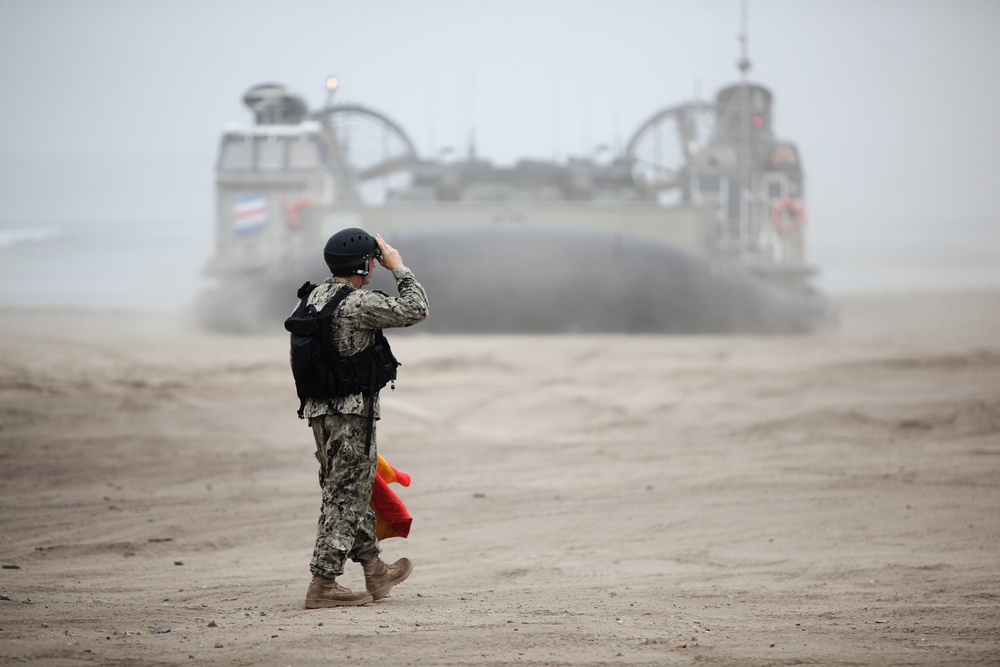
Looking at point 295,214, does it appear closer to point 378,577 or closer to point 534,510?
point 534,510

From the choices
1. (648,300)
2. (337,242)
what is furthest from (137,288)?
(337,242)

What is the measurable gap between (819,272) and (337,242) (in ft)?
40.3

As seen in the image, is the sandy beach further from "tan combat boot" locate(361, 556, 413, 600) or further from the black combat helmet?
the black combat helmet

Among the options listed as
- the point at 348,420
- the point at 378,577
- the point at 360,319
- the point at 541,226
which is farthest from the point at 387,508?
the point at 541,226

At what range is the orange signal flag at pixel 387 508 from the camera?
2.58 meters

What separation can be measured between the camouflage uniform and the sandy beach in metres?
0.17

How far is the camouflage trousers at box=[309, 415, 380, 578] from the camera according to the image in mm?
2443

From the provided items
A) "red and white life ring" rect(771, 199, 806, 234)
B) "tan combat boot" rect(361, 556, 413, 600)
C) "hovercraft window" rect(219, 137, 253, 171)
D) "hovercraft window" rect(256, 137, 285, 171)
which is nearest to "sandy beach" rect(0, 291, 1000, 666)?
"tan combat boot" rect(361, 556, 413, 600)

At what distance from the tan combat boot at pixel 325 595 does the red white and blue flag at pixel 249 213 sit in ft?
39.0

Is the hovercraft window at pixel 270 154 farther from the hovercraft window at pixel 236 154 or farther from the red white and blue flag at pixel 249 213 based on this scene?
the red white and blue flag at pixel 249 213

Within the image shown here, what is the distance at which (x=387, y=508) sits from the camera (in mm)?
2590

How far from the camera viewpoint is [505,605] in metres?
2.48

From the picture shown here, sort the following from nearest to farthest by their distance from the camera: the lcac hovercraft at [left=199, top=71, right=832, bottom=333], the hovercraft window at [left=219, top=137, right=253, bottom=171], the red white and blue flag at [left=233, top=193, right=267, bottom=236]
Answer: the lcac hovercraft at [left=199, top=71, right=832, bottom=333] → the red white and blue flag at [left=233, top=193, right=267, bottom=236] → the hovercraft window at [left=219, top=137, right=253, bottom=171]

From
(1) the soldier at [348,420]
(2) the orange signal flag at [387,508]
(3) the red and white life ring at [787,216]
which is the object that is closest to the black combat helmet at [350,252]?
(1) the soldier at [348,420]
